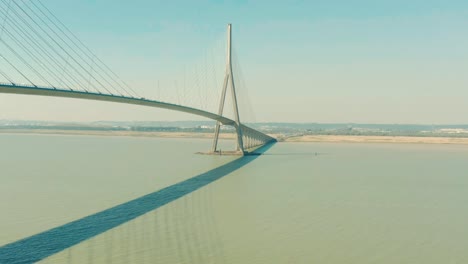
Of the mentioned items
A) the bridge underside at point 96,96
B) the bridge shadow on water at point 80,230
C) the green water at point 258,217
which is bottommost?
the green water at point 258,217

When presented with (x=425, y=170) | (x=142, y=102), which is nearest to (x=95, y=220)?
(x=142, y=102)

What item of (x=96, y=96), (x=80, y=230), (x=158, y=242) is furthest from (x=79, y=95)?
(x=158, y=242)

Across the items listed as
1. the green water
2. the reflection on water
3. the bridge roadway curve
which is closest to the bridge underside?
the bridge roadway curve

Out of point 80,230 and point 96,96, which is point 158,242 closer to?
point 80,230

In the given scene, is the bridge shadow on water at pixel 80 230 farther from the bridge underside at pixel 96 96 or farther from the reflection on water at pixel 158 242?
the bridge underside at pixel 96 96

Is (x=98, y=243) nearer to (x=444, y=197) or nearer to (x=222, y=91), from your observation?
(x=444, y=197)

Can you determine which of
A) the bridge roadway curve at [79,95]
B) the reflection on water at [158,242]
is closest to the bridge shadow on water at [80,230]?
the reflection on water at [158,242]
